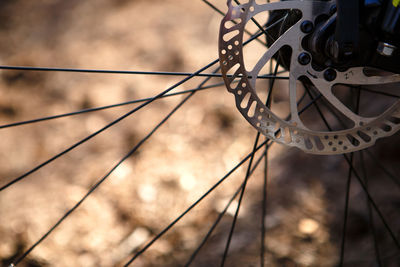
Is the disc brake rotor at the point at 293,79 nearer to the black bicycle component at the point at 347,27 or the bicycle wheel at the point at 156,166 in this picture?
the black bicycle component at the point at 347,27

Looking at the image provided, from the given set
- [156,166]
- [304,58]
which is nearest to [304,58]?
[304,58]

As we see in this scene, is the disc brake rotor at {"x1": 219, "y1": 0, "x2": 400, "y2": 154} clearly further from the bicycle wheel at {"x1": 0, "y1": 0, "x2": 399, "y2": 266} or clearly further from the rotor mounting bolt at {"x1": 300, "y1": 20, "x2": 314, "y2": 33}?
the bicycle wheel at {"x1": 0, "y1": 0, "x2": 399, "y2": 266}

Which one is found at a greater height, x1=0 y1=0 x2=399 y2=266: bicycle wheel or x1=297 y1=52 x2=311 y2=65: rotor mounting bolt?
x1=297 y1=52 x2=311 y2=65: rotor mounting bolt

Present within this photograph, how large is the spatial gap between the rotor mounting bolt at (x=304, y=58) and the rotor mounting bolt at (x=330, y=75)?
25 mm

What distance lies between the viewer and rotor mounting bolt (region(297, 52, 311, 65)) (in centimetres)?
43

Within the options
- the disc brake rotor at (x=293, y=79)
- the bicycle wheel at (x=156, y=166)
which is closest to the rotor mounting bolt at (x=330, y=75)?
the disc brake rotor at (x=293, y=79)

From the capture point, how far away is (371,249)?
84 cm

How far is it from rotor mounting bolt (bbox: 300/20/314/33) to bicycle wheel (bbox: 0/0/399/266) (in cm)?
35

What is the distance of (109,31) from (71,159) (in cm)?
42

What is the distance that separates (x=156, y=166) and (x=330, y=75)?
0.67 meters

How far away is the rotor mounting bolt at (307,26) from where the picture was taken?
1.40ft

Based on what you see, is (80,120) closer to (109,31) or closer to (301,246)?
(109,31)

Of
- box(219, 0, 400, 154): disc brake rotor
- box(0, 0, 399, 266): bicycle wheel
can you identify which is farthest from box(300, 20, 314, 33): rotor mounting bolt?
box(0, 0, 399, 266): bicycle wheel

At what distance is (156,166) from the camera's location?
104 cm
